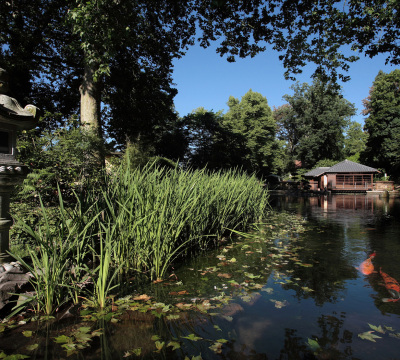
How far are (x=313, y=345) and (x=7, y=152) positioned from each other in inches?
134

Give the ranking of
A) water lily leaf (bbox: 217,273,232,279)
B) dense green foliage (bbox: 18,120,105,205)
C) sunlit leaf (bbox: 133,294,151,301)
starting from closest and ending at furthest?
sunlit leaf (bbox: 133,294,151,301)
water lily leaf (bbox: 217,273,232,279)
dense green foliage (bbox: 18,120,105,205)

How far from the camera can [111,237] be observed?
281cm

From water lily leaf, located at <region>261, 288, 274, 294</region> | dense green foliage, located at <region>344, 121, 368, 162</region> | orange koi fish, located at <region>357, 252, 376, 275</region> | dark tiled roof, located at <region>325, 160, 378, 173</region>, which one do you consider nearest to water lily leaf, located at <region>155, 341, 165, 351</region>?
water lily leaf, located at <region>261, 288, 274, 294</region>

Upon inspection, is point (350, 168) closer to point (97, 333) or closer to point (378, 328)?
point (378, 328)

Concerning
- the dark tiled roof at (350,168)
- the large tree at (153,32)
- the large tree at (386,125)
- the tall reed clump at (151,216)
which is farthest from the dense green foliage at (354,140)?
the tall reed clump at (151,216)

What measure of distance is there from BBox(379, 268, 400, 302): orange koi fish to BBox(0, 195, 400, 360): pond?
0.15ft

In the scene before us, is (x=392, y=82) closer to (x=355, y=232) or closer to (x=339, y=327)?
(x=355, y=232)

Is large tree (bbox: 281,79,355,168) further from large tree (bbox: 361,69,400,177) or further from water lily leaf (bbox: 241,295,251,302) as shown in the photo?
water lily leaf (bbox: 241,295,251,302)

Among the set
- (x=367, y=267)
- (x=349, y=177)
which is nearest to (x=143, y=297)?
(x=367, y=267)

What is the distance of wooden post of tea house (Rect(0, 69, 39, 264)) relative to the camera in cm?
279

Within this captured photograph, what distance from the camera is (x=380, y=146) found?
3347cm

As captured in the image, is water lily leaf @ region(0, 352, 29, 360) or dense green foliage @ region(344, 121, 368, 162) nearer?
water lily leaf @ region(0, 352, 29, 360)

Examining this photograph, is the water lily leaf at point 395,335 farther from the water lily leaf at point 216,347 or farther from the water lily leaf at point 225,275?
the water lily leaf at point 225,275

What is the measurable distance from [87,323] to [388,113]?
3857cm
